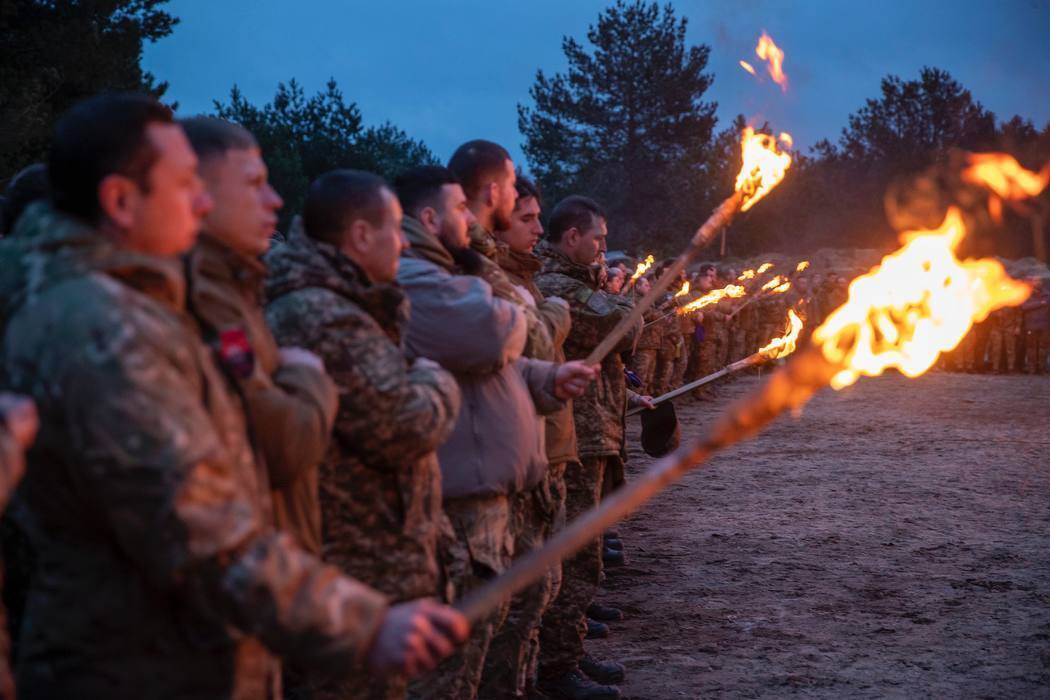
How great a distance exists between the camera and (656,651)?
5.95 meters

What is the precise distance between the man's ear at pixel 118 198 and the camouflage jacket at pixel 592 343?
14.1 ft

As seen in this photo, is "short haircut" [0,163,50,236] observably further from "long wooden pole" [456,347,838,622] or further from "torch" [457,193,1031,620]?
"long wooden pole" [456,347,838,622]

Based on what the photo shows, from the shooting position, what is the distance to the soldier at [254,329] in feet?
7.79

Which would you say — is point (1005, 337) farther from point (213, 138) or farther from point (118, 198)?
point (118, 198)

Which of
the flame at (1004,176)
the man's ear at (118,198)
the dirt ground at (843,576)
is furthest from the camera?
the dirt ground at (843,576)

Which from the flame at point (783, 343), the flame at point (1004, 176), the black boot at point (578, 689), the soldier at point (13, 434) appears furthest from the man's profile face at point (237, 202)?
the flame at point (783, 343)

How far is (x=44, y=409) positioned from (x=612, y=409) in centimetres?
474

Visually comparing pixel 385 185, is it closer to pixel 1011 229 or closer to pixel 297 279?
pixel 297 279

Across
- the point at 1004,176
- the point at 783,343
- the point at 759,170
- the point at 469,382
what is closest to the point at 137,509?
the point at 469,382

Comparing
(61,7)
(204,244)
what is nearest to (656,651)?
(204,244)

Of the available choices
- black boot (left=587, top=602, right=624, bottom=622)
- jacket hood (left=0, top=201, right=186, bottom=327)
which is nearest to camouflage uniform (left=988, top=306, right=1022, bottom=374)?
black boot (left=587, top=602, right=624, bottom=622)

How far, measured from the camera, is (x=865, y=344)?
275 cm

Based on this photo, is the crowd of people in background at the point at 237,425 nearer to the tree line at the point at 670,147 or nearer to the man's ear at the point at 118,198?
the man's ear at the point at 118,198

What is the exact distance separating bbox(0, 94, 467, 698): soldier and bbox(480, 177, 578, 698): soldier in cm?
246
